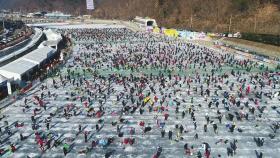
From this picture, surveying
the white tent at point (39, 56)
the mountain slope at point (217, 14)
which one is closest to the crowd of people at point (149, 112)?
the white tent at point (39, 56)

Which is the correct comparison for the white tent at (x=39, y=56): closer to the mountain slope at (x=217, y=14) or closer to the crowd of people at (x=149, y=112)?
the crowd of people at (x=149, y=112)

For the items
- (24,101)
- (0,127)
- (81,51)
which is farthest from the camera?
(81,51)

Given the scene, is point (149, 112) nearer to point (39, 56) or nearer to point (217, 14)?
point (39, 56)

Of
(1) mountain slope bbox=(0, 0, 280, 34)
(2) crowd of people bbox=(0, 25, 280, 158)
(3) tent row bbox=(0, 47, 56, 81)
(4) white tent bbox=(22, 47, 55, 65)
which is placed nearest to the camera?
(2) crowd of people bbox=(0, 25, 280, 158)

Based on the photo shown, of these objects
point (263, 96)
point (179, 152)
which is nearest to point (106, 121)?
point (179, 152)

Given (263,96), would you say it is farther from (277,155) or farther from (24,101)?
(24,101)

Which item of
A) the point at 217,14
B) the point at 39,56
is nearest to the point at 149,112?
the point at 39,56

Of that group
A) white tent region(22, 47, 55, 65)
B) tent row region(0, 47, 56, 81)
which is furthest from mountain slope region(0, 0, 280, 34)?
tent row region(0, 47, 56, 81)

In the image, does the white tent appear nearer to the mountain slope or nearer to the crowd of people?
the crowd of people
